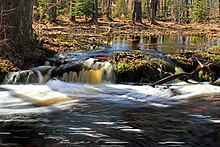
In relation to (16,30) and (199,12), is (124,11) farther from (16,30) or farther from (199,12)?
(16,30)

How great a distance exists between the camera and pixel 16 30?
1137 centimetres

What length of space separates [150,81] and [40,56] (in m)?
4.11

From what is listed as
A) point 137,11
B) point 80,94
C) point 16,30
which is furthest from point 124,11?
point 80,94

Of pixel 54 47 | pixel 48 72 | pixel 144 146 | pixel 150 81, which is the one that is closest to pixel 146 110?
pixel 144 146

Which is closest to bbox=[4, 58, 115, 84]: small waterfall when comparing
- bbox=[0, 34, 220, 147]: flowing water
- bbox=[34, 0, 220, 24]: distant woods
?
bbox=[0, 34, 220, 147]: flowing water

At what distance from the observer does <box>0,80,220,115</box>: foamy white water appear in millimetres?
7973

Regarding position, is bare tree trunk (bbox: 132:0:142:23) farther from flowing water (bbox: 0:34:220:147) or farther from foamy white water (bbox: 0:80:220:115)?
foamy white water (bbox: 0:80:220:115)

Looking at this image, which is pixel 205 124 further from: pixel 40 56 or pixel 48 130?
pixel 40 56

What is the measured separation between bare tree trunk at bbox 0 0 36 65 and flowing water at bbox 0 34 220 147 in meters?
1.01

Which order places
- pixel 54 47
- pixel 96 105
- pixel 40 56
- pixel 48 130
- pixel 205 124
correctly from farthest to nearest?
pixel 54 47
pixel 40 56
pixel 96 105
pixel 205 124
pixel 48 130

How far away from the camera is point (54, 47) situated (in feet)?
45.3

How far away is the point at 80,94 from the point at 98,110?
167 cm

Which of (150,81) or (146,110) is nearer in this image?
(146,110)

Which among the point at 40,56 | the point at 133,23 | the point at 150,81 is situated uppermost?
the point at 133,23
